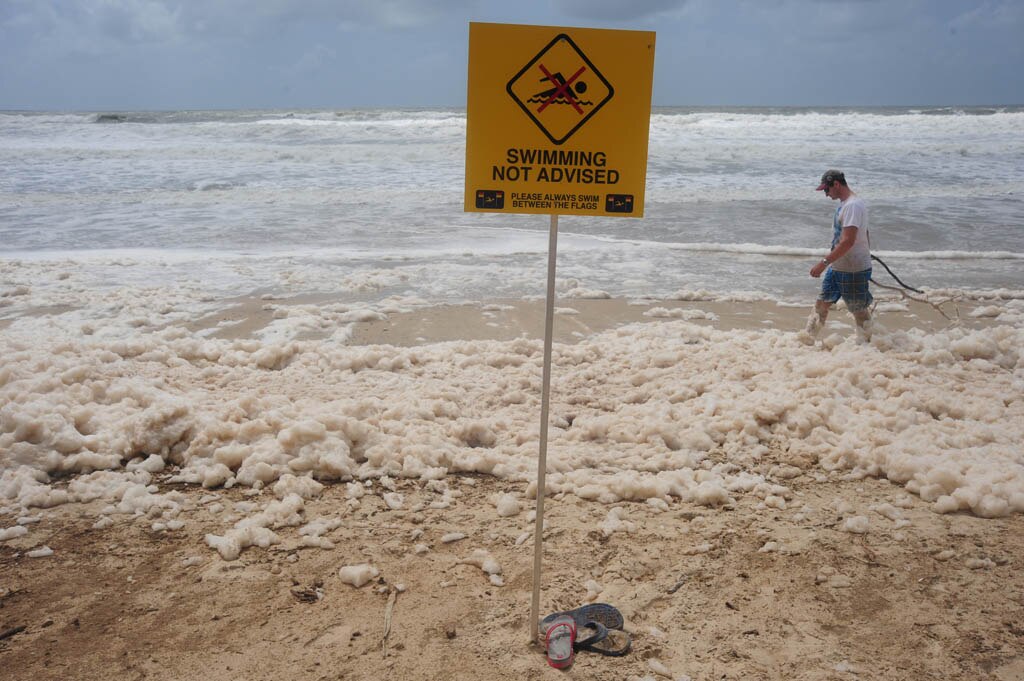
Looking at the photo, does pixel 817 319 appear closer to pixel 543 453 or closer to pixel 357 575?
pixel 543 453

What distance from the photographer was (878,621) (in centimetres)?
281

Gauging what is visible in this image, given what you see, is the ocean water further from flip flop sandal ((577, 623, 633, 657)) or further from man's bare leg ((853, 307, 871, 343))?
flip flop sandal ((577, 623, 633, 657))

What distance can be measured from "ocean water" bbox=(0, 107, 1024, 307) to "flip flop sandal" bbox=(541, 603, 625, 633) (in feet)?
16.7

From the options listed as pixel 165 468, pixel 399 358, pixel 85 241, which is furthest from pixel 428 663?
pixel 85 241

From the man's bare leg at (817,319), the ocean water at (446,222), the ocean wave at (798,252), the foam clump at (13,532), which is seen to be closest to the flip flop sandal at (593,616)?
the foam clump at (13,532)

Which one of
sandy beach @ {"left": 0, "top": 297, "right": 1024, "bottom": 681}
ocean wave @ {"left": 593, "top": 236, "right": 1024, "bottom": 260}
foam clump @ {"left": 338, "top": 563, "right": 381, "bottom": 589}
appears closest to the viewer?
sandy beach @ {"left": 0, "top": 297, "right": 1024, "bottom": 681}

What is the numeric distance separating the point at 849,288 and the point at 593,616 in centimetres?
417

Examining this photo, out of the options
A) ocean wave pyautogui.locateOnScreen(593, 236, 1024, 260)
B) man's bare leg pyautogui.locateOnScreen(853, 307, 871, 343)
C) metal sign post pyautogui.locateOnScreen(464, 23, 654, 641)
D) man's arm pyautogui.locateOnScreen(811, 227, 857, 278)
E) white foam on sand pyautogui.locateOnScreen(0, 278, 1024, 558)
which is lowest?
white foam on sand pyautogui.locateOnScreen(0, 278, 1024, 558)

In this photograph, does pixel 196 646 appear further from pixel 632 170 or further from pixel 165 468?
pixel 632 170

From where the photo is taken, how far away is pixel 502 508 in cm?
361

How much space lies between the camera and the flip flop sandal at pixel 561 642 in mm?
2531

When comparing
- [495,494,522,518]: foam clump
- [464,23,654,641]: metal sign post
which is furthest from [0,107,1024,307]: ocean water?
[464,23,654,641]: metal sign post

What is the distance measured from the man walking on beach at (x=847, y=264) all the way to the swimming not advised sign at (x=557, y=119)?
3708 millimetres

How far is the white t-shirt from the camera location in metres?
5.70
